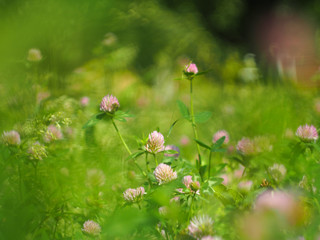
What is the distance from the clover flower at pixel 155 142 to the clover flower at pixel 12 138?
0.22 meters

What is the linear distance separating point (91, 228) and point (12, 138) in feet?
0.65

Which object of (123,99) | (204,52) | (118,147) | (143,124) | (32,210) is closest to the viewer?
(32,210)

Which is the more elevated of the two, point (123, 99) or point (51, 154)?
point (51, 154)

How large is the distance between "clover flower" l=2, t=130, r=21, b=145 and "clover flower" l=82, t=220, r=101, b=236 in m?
0.18

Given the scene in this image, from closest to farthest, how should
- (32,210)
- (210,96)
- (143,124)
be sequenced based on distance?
1. (32,210)
2. (143,124)
3. (210,96)

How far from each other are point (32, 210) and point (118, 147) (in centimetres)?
34

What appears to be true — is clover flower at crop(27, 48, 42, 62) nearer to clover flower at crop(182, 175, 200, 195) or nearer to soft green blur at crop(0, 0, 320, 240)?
soft green blur at crop(0, 0, 320, 240)

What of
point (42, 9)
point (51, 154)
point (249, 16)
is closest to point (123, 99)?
point (51, 154)

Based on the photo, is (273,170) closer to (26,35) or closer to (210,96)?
(26,35)

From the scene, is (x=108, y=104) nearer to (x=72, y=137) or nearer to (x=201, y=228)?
(x=201, y=228)

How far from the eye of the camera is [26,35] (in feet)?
1.17

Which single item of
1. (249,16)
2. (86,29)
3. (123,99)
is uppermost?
(86,29)

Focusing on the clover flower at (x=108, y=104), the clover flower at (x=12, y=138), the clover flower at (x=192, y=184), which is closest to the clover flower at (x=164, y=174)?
the clover flower at (x=192, y=184)

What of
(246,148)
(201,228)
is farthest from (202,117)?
(201,228)
